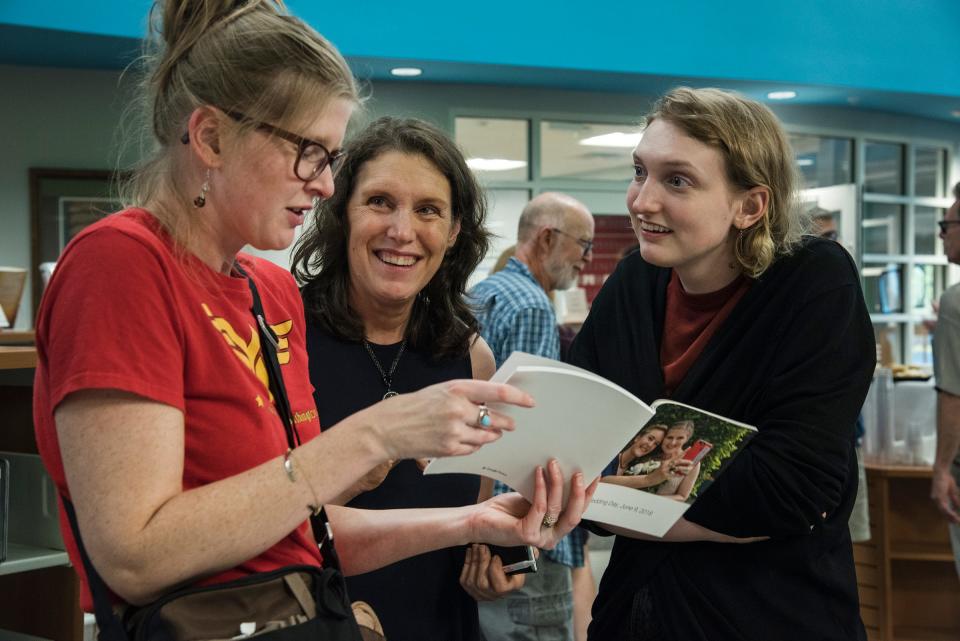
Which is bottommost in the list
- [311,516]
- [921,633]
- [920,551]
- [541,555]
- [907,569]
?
[921,633]

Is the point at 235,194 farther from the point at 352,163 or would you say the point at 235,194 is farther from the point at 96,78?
the point at 96,78

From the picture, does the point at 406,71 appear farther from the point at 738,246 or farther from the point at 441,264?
the point at 738,246

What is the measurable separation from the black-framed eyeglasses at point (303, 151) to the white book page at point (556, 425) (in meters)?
0.35

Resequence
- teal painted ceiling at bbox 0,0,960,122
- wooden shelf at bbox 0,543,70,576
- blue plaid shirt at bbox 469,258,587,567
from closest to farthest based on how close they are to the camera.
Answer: wooden shelf at bbox 0,543,70,576 < blue plaid shirt at bbox 469,258,587,567 < teal painted ceiling at bbox 0,0,960,122

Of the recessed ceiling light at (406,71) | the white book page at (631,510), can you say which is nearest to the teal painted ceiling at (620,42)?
the recessed ceiling light at (406,71)

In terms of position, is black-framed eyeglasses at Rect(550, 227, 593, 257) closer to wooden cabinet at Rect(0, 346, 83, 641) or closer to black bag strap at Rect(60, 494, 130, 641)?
wooden cabinet at Rect(0, 346, 83, 641)

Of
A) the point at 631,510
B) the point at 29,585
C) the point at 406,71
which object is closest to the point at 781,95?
the point at 406,71

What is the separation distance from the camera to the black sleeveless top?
6.42 feet

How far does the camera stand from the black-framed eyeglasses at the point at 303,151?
1.21 m

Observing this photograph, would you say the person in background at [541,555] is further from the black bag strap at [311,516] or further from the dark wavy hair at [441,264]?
the black bag strap at [311,516]

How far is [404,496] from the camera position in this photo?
2.00 meters

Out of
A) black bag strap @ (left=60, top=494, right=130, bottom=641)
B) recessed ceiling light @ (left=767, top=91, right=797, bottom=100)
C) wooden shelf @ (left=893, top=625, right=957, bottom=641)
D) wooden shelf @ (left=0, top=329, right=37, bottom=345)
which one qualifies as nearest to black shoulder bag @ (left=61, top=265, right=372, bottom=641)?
black bag strap @ (left=60, top=494, right=130, bottom=641)

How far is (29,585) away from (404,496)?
102cm

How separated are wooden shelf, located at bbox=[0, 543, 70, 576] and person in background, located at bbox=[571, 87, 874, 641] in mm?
1170
